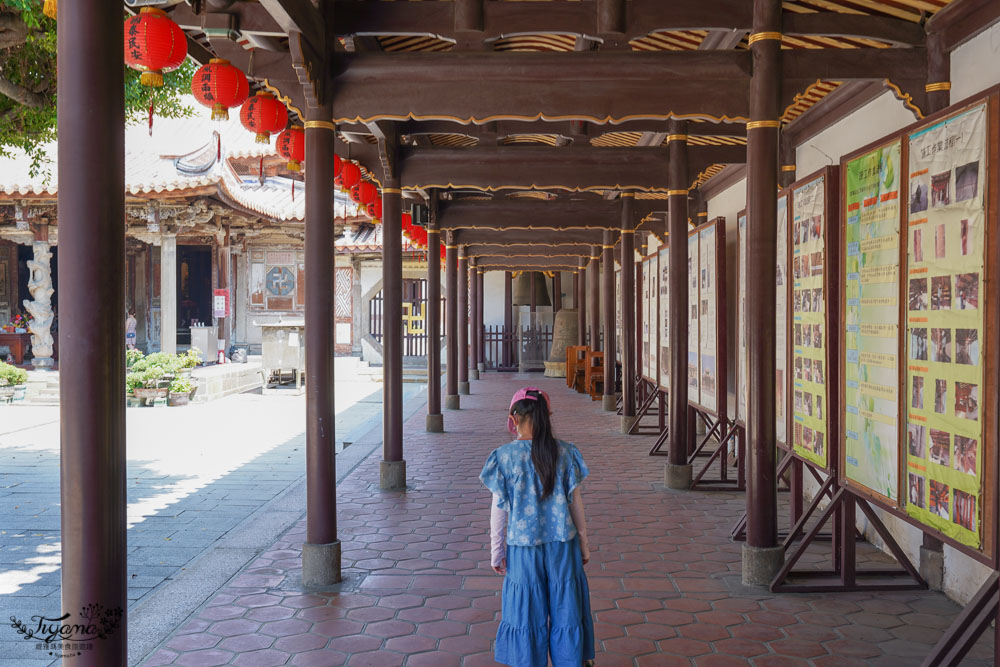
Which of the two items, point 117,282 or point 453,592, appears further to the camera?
point 453,592

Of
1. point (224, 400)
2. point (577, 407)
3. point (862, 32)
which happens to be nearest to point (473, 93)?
point (862, 32)

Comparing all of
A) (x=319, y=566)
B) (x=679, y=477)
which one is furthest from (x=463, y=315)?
(x=319, y=566)

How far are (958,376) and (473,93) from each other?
10.3 ft

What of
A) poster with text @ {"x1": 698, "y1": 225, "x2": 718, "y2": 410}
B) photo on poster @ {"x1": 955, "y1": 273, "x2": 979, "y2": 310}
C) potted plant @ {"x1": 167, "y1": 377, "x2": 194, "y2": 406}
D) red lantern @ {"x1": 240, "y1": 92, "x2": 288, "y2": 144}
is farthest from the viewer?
potted plant @ {"x1": 167, "y1": 377, "x2": 194, "y2": 406}

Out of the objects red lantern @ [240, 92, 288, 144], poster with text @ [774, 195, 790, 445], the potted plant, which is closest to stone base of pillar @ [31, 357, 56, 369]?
the potted plant

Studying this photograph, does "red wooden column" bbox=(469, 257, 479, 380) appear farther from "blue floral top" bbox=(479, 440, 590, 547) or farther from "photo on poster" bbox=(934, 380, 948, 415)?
"blue floral top" bbox=(479, 440, 590, 547)

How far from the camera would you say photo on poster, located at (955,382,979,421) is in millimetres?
3217

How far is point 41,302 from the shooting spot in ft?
58.5

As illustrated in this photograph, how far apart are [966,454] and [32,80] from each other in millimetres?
7943

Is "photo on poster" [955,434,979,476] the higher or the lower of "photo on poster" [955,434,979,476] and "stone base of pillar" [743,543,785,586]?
the higher

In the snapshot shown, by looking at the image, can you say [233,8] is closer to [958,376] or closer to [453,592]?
[453,592]

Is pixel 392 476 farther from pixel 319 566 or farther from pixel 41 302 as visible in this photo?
pixel 41 302

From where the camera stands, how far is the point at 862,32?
4.59 meters

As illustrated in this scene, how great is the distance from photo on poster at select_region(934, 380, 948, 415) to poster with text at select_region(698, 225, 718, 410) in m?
3.53
